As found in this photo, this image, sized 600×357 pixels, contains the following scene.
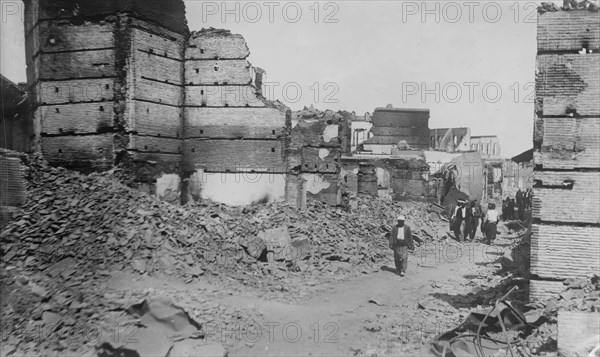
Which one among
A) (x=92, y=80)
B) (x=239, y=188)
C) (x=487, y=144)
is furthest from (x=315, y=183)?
(x=487, y=144)

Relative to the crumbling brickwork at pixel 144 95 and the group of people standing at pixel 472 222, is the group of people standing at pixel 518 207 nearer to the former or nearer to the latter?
the group of people standing at pixel 472 222

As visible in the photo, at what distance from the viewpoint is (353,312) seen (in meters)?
7.84

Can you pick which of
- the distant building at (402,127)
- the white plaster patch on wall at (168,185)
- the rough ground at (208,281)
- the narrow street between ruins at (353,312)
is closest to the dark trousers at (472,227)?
the rough ground at (208,281)

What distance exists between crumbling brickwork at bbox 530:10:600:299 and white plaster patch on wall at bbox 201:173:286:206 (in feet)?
26.6

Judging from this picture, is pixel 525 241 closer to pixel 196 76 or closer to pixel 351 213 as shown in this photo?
pixel 351 213

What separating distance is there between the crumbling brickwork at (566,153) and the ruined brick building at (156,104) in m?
7.98

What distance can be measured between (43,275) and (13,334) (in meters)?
1.45

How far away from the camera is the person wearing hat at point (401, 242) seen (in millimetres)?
10039

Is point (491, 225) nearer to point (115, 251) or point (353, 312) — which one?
point (353, 312)

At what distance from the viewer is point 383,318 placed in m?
7.51

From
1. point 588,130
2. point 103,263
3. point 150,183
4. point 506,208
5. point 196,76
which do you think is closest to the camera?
point 588,130

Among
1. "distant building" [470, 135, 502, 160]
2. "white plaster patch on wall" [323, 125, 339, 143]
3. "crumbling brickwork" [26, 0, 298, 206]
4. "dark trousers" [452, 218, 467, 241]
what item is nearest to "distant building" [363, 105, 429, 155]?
"distant building" [470, 135, 502, 160]

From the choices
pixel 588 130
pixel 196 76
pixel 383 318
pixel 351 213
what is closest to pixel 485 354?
pixel 383 318

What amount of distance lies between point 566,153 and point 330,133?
28.1 feet
